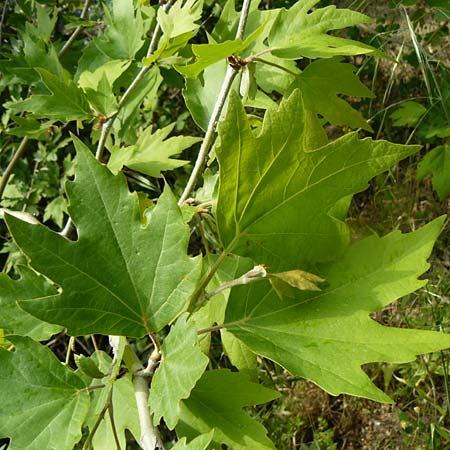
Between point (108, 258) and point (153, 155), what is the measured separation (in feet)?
1.78

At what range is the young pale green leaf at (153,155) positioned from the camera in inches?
43.7

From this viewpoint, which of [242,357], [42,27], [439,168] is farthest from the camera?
[439,168]

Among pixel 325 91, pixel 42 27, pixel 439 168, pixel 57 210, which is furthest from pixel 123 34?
pixel 439 168

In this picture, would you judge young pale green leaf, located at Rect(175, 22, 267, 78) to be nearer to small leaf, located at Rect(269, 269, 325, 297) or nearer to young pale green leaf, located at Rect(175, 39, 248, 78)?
young pale green leaf, located at Rect(175, 39, 248, 78)

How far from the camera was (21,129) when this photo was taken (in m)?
1.33

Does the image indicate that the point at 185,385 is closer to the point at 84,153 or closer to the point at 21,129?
the point at 84,153

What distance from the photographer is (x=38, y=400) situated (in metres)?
0.70

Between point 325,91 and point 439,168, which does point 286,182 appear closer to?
point 325,91

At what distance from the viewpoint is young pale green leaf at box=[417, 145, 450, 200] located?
1933 millimetres

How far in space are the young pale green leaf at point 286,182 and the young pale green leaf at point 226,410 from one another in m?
0.18

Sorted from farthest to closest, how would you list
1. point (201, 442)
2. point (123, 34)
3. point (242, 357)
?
point (123, 34) < point (242, 357) < point (201, 442)

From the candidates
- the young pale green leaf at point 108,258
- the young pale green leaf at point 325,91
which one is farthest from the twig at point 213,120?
the young pale green leaf at point 108,258

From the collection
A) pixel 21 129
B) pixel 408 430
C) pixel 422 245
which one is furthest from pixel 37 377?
pixel 408 430

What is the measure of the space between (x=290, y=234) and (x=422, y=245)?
0.13 meters
